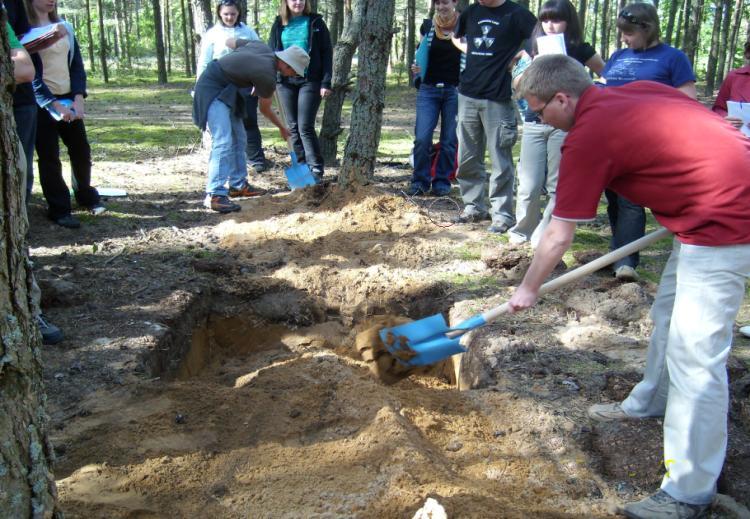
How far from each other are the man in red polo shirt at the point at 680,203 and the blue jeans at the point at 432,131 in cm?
496

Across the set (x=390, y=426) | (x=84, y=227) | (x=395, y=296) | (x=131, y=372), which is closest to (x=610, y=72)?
(x=395, y=296)

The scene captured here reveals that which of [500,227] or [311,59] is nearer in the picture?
[500,227]

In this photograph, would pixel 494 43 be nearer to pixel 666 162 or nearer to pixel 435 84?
pixel 435 84

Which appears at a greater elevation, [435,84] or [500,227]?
[435,84]

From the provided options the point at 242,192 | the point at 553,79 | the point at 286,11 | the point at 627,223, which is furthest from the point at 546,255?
the point at 286,11

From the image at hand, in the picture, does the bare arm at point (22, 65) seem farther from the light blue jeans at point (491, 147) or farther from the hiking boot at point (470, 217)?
the hiking boot at point (470, 217)

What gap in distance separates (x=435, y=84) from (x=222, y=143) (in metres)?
2.55

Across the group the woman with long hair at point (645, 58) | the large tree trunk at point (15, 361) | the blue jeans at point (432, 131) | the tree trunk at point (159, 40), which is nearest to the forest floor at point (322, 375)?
the large tree trunk at point (15, 361)

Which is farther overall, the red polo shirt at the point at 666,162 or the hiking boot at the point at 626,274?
the hiking boot at the point at 626,274

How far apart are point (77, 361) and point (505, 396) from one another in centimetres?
257

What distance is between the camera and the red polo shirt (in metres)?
2.59

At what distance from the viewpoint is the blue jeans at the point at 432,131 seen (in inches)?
306

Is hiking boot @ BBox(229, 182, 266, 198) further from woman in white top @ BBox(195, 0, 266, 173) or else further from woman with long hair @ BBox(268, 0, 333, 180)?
woman with long hair @ BBox(268, 0, 333, 180)

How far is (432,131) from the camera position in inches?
311
